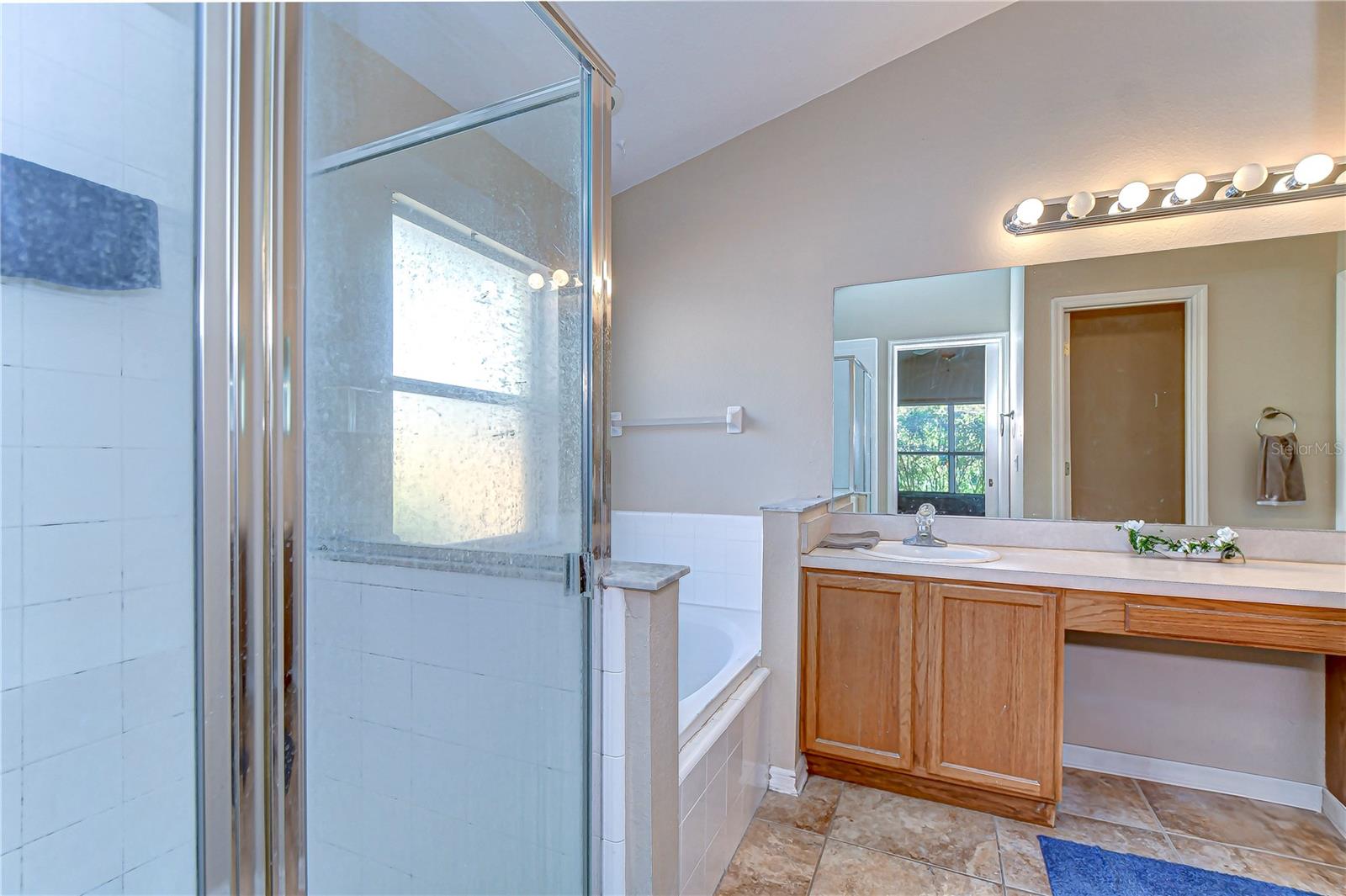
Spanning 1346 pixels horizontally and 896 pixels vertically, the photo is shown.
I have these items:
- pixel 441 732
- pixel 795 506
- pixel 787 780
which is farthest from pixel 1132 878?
pixel 441 732

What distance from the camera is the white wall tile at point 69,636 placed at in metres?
0.71

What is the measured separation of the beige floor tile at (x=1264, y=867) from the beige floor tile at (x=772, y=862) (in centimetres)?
107

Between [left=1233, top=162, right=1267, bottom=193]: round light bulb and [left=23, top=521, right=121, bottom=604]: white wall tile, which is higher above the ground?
[left=1233, top=162, right=1267, bottom=193]: round light bulb

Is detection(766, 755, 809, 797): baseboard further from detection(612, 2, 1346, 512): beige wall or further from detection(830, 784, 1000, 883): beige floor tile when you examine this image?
detection(612, 2, 1346, 512): beige wall

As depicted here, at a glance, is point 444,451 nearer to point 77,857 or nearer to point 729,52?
point 77,857

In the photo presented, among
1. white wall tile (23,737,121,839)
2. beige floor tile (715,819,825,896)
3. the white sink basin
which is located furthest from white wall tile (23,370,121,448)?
the white sink basin

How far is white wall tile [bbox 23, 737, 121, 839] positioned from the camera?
705 mm

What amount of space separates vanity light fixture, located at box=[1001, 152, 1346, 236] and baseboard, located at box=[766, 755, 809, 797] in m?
2.16

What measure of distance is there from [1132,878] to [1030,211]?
7.07 ft

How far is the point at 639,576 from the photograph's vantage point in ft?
3.82

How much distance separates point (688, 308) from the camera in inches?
115

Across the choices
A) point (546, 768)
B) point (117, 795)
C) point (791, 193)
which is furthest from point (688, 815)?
point (791, 193)

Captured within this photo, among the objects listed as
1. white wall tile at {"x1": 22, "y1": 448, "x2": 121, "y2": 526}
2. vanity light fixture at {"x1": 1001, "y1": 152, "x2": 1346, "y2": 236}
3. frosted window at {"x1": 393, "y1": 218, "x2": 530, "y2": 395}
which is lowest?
white wall tile at {"x1": 22, "y1": 448, "x2": 121, "y2": 526}

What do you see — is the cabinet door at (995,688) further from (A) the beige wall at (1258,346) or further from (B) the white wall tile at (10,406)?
(B) the white wall tile at (10,406)
